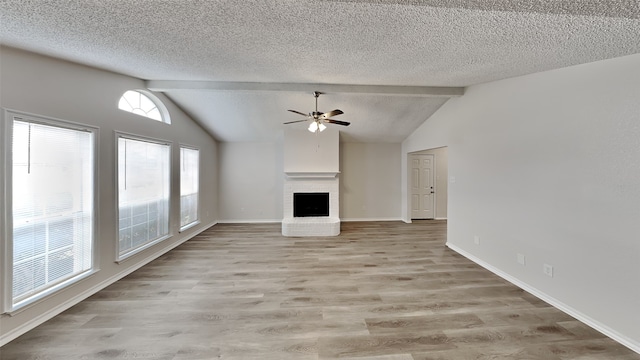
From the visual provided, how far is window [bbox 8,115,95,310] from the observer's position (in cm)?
199

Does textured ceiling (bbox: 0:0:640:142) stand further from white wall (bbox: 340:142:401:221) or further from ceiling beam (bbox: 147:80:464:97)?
white wall (bbox: 340:142:401:221)

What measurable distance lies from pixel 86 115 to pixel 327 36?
2908 millimetres

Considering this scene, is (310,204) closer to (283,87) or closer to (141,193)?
(283,87)

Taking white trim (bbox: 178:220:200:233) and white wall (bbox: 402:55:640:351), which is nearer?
white wall (bbox: 402:55:640:351)

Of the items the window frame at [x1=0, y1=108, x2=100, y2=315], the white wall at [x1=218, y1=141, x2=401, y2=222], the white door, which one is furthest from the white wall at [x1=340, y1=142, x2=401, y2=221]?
the window frame at [x1=0, y1=108, x2=100, y2=315]

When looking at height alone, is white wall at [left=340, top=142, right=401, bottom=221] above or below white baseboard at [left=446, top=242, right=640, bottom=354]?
above

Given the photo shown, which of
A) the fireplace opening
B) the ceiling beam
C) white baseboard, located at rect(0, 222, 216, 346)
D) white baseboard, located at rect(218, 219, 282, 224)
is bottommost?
white baseboard, located at rect(0, 222, 216, 346)

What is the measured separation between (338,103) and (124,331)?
13.9 ft

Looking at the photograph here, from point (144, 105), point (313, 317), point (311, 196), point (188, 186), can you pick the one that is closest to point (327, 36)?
point (313, 317)

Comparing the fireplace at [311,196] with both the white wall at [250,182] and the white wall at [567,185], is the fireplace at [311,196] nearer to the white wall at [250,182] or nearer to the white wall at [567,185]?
the white wall at [250,182]

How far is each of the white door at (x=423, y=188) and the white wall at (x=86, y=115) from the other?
604 cm

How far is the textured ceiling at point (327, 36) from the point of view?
154 centimetres

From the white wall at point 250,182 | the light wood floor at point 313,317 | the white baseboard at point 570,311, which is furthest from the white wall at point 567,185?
the white wall at point 250,182

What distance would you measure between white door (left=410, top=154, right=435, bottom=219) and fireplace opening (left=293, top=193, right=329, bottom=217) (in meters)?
2.77
